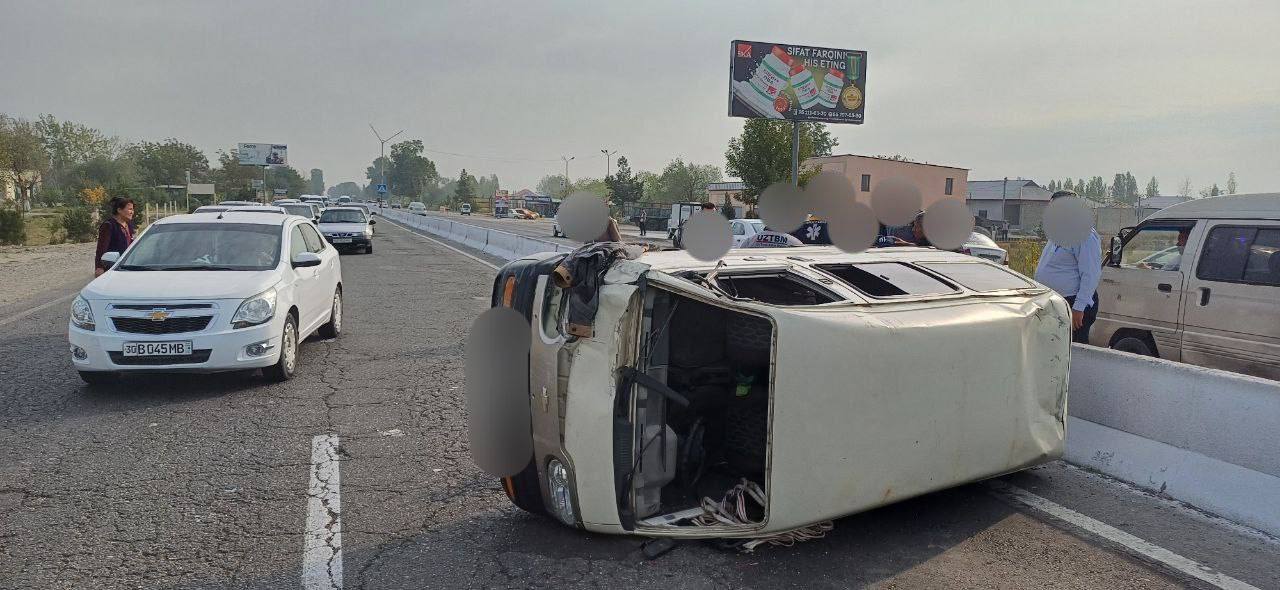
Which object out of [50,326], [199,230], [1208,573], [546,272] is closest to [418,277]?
[50,326]

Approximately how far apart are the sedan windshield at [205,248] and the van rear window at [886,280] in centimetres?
565

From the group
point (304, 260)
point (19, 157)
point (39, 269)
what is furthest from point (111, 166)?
point (304, 260)

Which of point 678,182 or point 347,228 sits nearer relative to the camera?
point 347,228

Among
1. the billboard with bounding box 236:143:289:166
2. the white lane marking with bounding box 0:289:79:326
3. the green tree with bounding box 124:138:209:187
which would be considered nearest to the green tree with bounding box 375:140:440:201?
the billboard with bounding box 236:143:289:166

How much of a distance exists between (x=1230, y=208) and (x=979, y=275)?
373 cm

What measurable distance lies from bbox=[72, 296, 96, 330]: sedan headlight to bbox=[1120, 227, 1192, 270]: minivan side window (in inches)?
360

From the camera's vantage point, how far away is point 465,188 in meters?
92.2

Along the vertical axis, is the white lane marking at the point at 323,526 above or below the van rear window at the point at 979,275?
below

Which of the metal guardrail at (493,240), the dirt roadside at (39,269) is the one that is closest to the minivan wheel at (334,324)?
the dirt roadside at (39,269)

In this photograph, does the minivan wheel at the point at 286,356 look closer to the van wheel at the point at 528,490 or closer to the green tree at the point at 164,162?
the van wheel at the point at 528,490

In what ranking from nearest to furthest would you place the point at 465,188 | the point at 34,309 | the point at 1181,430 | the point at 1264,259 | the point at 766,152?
the point at 1181,430 < the point at 1264,259 < the point at 34,309 < the point at 766,152 < the point at 465,188

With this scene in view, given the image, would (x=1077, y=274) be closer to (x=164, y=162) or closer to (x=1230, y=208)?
(x=1230, y=208)

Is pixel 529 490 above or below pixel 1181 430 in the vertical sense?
below

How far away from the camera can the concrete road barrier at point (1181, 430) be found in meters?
4.34
